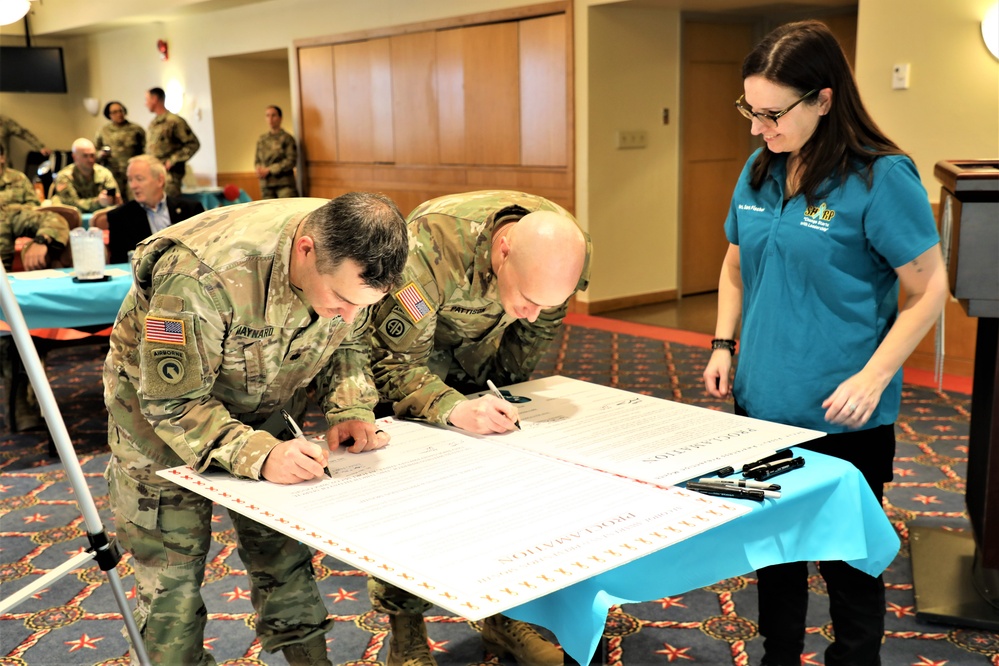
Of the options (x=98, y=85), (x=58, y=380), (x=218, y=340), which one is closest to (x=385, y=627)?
(x=218, y=340)

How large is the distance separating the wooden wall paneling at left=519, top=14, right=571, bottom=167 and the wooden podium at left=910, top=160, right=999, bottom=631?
4.99 metres

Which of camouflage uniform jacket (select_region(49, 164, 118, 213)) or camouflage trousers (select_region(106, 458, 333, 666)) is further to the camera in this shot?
camouflage uniform jacket (select_region(49, 164, 118, 213))

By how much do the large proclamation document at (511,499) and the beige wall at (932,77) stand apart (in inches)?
152

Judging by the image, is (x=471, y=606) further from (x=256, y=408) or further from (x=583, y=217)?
(x=583, y=217)

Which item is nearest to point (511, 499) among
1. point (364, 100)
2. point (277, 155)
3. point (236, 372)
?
point (236, 372)

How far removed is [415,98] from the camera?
8.82 m

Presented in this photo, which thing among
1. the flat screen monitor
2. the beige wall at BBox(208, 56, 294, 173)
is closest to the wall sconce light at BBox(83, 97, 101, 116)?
the flat screen monitor

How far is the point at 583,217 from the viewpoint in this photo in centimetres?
721

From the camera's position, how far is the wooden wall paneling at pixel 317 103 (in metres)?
9.94

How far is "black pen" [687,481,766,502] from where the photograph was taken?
4.67ft

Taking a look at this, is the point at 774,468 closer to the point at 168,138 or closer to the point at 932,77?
the point at 932,77

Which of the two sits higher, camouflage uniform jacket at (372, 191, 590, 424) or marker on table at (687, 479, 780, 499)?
camouflage uniform jacket at (372, 191, 590, 424)

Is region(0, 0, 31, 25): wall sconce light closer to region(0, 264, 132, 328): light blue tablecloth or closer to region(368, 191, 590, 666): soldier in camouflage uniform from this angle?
region(0, 264, 132, 328): light blue tablecloth

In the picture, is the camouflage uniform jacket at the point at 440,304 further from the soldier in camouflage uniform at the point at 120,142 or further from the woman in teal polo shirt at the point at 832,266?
the soldier in camouflage uniform at the point at 120,142
